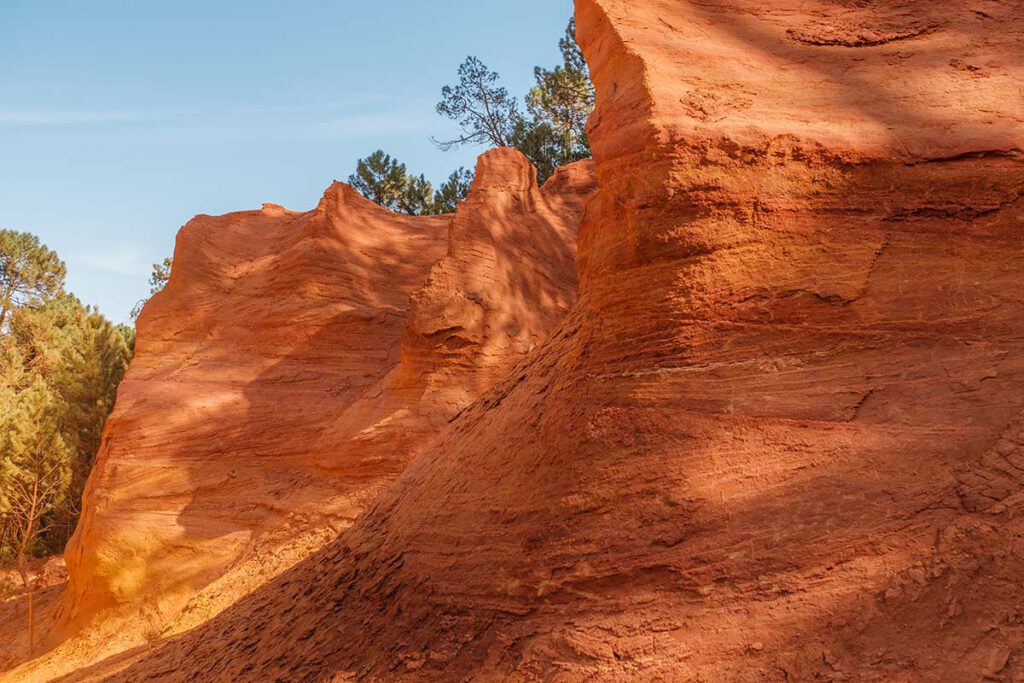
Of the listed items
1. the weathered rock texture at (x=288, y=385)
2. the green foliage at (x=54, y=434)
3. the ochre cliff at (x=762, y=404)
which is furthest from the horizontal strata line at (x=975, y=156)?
the green foliage at (x=54, y=434)

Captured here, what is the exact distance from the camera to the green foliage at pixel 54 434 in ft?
46.5

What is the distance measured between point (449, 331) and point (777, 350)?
6505 mm

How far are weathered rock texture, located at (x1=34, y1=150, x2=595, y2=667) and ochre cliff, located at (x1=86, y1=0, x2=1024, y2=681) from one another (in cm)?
505

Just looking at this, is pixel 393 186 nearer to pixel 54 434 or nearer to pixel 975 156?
→ pixel 54 434

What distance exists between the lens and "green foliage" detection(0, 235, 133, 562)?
14.2 metres

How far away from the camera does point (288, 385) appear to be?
11461mm

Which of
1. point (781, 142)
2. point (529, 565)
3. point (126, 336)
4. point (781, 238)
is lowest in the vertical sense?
point (529, 565)

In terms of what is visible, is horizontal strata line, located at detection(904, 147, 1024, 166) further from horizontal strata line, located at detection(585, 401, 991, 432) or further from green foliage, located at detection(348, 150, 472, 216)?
green foliage, located at detection(348, 150, 472, 216)

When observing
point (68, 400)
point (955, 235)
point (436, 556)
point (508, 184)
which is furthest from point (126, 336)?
point (955, 235)

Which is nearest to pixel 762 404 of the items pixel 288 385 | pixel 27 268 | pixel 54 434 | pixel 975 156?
pixel 975 156

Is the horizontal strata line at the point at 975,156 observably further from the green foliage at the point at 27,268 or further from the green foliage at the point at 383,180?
the green foliage at the point at 27,268

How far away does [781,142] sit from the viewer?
4316 mm

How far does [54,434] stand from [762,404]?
1459 centimetres

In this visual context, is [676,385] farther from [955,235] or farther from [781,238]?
[955,235]
